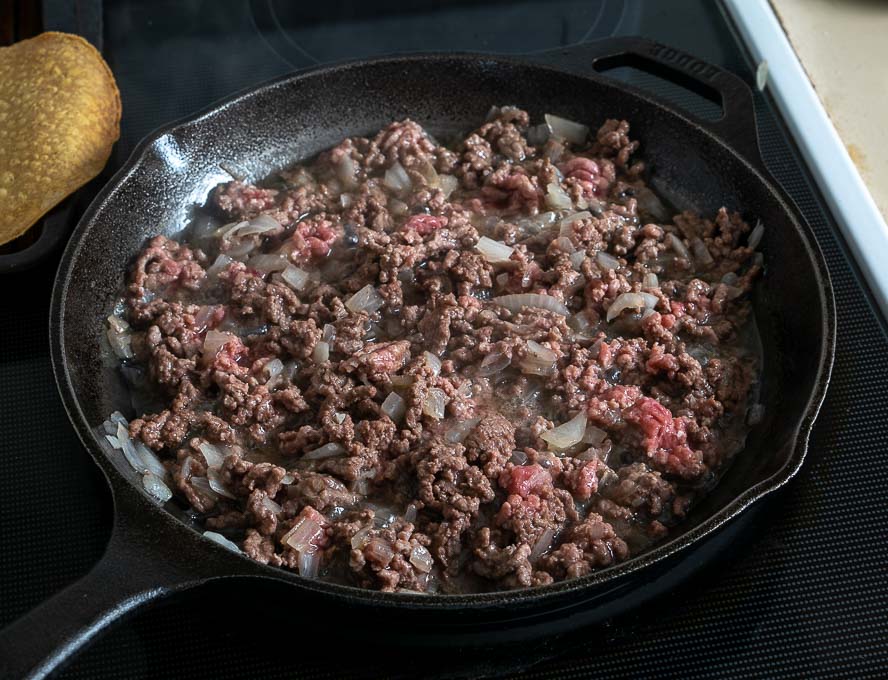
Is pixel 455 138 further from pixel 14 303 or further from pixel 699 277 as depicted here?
pixel 14 303

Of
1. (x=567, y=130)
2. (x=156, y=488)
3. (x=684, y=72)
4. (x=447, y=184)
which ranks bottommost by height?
(x=156, y=488)

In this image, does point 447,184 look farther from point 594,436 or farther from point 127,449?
point 127,449

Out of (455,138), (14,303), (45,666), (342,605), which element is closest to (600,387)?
(342,605)

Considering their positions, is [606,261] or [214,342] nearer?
[214,342]

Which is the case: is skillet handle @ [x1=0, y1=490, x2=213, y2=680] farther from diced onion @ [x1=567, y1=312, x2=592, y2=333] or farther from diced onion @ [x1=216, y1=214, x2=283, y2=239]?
diced onion @ [x1=567, y1=312, x2=592, y2=333]

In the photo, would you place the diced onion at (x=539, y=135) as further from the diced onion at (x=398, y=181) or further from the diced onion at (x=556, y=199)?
the diced onion at (x=398, y=181)

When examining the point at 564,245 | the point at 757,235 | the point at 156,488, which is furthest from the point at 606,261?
the point at 156,488
